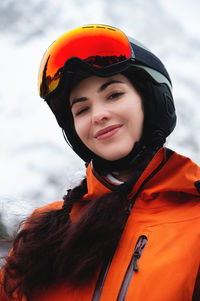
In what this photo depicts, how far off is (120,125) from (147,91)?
0.33 metres

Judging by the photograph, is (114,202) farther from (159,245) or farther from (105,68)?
(105,68)

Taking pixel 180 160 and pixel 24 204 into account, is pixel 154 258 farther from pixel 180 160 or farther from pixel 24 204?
pixel 24 204

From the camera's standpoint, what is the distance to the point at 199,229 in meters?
1.19

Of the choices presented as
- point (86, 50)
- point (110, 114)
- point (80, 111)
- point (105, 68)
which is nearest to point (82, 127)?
point (80, 111)

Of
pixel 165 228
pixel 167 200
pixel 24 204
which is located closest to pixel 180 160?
pixel 167 200

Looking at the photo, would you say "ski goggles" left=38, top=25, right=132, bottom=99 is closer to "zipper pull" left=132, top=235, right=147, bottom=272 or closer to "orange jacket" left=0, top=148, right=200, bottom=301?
"orange jacket" left=0, top=148, right=200, bottom=301

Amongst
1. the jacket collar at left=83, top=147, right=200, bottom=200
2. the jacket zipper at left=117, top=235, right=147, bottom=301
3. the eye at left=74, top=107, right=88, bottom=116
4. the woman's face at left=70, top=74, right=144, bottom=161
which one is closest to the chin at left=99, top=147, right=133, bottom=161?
the woman's face at left=70, top=74, right=144, bottom=161

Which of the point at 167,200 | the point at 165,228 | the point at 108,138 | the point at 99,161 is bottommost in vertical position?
the point at 165,228

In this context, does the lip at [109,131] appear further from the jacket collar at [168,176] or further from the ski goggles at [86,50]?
the ski goggles at [86,50]

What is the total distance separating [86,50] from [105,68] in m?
0.23

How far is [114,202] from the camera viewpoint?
138 cm

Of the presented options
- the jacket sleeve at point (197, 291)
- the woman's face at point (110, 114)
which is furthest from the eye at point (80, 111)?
the jacket sleeve at point (197, 291)

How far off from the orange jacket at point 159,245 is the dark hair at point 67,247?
0.05 meters

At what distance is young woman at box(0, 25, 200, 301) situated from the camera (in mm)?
1161
